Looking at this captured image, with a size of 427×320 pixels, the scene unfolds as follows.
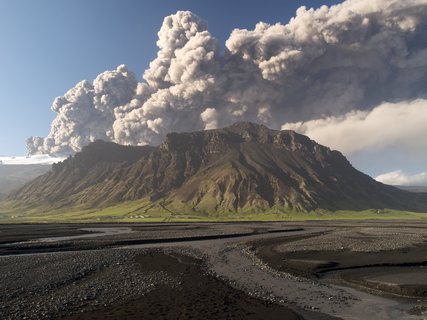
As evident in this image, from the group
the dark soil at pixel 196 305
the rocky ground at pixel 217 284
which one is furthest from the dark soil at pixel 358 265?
the dark soil at pixel 196 305

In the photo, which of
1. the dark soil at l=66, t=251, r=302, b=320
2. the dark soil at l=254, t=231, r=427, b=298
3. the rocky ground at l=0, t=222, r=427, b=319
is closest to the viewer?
the dark soil at l=66, t=251, r=302, b=320

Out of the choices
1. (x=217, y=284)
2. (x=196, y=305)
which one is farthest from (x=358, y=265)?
(x=196, y=305)

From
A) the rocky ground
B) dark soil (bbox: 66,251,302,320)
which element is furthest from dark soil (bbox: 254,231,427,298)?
dark soil (bbox: 66,251,302,320)

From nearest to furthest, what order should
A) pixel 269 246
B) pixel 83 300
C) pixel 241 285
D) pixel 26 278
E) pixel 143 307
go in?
pixel 143 307, pixel 83 300, pixel 241 285, pixel 26 278, pixel 269 246

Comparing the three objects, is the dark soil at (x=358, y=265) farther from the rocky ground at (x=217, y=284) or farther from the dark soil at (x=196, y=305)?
the dark soil at (x=196, y=305)

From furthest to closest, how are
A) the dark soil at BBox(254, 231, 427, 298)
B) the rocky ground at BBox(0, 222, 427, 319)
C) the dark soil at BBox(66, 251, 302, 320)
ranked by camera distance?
1. the dark soil at BBox(254, 231, 427, 298)
2. the rocky ground at BBox(0, 222, 427, 319)
3. the dark soil at BBox(66, 251, 302, 320)

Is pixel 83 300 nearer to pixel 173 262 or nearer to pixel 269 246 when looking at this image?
pixel 173 262

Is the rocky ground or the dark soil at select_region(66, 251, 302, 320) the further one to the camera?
the rocky ground

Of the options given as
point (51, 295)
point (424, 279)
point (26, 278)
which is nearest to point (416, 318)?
point (424, 279)

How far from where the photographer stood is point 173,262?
61.8 m

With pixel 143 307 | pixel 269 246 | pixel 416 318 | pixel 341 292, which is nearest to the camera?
→ pixel 416 318

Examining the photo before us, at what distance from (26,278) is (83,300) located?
1632 centimetres

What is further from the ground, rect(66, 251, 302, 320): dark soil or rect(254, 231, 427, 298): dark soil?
rect(254, 231, 427, 298): dark soil

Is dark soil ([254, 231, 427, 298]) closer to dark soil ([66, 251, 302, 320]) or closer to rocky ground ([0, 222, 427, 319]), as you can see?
rocky ground ([0, 222, 427, 319])
